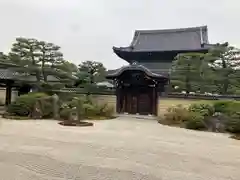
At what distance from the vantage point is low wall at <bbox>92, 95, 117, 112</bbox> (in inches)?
800

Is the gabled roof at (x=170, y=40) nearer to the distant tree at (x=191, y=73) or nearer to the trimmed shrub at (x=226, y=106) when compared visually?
the distant tree at (x=191, y=73)

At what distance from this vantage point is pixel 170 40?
2492 cm

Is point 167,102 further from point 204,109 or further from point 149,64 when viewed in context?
point 149,64

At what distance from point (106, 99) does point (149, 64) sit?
5141 millimetres

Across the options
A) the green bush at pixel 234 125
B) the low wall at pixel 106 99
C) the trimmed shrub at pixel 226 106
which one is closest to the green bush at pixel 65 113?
the low wall at pixel 106 99

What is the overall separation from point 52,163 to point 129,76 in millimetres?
14433

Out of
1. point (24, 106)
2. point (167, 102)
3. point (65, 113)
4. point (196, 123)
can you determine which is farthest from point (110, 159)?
point (167, 102)

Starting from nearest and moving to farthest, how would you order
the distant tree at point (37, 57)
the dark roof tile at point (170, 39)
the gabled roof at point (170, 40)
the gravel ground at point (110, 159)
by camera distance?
the gravel ground at point (110, 159), the distant tree at point (37, 57), the gabled roof at point (170, 40), the dark roof tile at point (170, 39)

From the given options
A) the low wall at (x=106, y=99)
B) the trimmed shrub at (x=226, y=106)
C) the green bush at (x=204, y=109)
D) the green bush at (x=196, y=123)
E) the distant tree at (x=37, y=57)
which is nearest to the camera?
the green bush at (x=196, y=123)

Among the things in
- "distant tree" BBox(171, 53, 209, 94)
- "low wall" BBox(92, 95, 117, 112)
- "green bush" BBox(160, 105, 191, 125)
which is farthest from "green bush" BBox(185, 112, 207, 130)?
"low wall" BBox(92, 95, 117, 112)

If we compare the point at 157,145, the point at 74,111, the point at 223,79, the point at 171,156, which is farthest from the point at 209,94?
the point at 171,156

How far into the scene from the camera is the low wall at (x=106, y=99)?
66.7 feet

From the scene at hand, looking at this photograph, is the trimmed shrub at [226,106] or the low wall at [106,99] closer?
the trimmed shrub at [226,106]

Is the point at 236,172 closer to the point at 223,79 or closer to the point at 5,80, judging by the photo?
the point at 223,79
